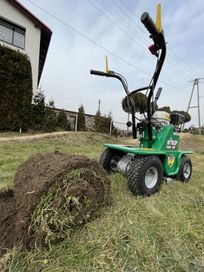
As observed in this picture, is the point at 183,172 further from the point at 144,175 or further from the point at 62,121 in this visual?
the point at 62,121

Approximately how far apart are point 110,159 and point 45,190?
1.96 meters

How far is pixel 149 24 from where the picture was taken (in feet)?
8.41

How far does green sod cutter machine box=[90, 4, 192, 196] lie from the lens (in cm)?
280

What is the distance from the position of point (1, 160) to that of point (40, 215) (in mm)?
3508

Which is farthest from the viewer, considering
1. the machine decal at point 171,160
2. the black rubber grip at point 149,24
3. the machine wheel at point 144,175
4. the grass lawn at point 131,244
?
the machine decal at point 171,160

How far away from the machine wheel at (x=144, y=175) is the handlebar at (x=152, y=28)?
57.7 inches

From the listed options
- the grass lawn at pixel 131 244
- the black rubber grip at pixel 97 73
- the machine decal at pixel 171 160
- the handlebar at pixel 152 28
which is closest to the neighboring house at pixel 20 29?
the black rubber grip at pixel 97 73

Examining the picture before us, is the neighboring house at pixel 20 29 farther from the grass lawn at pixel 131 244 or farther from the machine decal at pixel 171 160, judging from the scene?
the grass lawn at pixel 131 244

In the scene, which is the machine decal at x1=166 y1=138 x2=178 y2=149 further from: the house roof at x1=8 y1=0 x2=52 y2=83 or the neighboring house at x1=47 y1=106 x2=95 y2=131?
the house roof at x1=8 y1=0 x2=52 y2=83

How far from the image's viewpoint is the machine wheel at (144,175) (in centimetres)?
278

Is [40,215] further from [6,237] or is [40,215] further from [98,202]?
[98,202]

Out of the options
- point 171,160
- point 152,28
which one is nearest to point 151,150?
point 171,160

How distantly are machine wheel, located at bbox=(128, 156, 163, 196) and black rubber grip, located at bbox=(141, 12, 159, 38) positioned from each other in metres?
1.51

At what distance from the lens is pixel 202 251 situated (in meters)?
1.83
